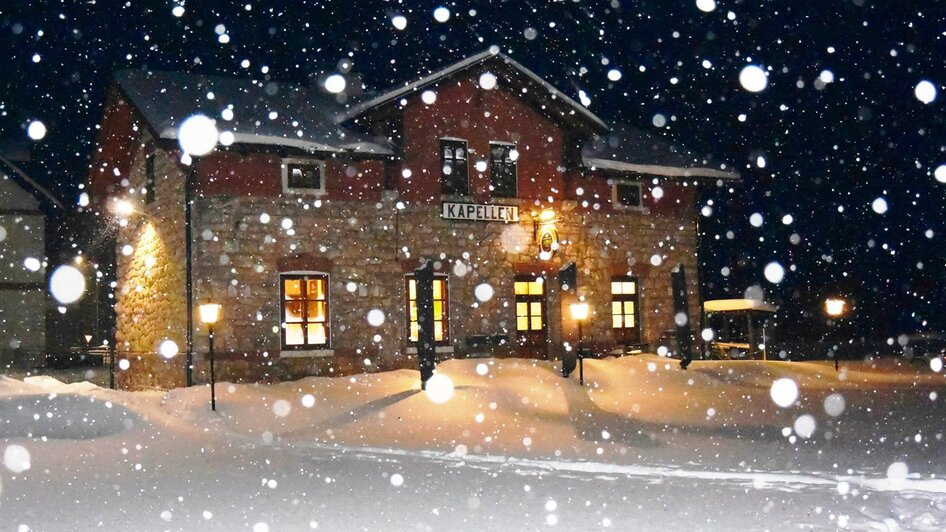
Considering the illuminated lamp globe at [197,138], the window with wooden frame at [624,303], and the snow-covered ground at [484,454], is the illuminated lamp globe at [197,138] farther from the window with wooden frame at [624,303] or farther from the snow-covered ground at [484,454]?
the window with wooden frame at [624,303]

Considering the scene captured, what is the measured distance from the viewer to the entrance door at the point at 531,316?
776 inches

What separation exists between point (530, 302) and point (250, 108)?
782 cm

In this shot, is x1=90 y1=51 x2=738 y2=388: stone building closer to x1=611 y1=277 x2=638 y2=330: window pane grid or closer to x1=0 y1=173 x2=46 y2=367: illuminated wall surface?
x1=611 y1=277 x2=638 y2=330: window pane grid

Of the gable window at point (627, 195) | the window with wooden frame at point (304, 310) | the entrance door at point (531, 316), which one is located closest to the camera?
the window with wooden frame at point (304, 310)

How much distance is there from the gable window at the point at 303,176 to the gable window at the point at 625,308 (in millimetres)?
7760

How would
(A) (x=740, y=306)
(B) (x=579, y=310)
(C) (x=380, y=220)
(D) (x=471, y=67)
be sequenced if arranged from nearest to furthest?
(B) (x=579, y=310) → (C) (x=380, y=220) → (D) (x=471, y=67) → (A) (x=740, y=306)

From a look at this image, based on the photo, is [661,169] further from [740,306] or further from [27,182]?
[27,182]

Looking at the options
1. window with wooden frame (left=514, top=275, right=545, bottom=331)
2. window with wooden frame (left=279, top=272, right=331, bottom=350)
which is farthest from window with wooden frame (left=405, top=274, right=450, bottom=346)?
window with wooden frame (left=279, top=272, right=331, bottom=350)

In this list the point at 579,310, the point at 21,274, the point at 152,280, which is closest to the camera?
the point at 579,310

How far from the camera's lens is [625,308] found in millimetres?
21188

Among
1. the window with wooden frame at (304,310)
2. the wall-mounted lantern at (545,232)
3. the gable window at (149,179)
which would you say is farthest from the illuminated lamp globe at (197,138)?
the wall-mounted lantern at (545,232)

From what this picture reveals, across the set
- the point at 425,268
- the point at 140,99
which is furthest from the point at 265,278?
the point at 140,99

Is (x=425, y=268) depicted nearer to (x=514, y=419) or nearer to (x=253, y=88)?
(x=514, y=419)

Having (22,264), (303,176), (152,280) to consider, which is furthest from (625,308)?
(22,264)
